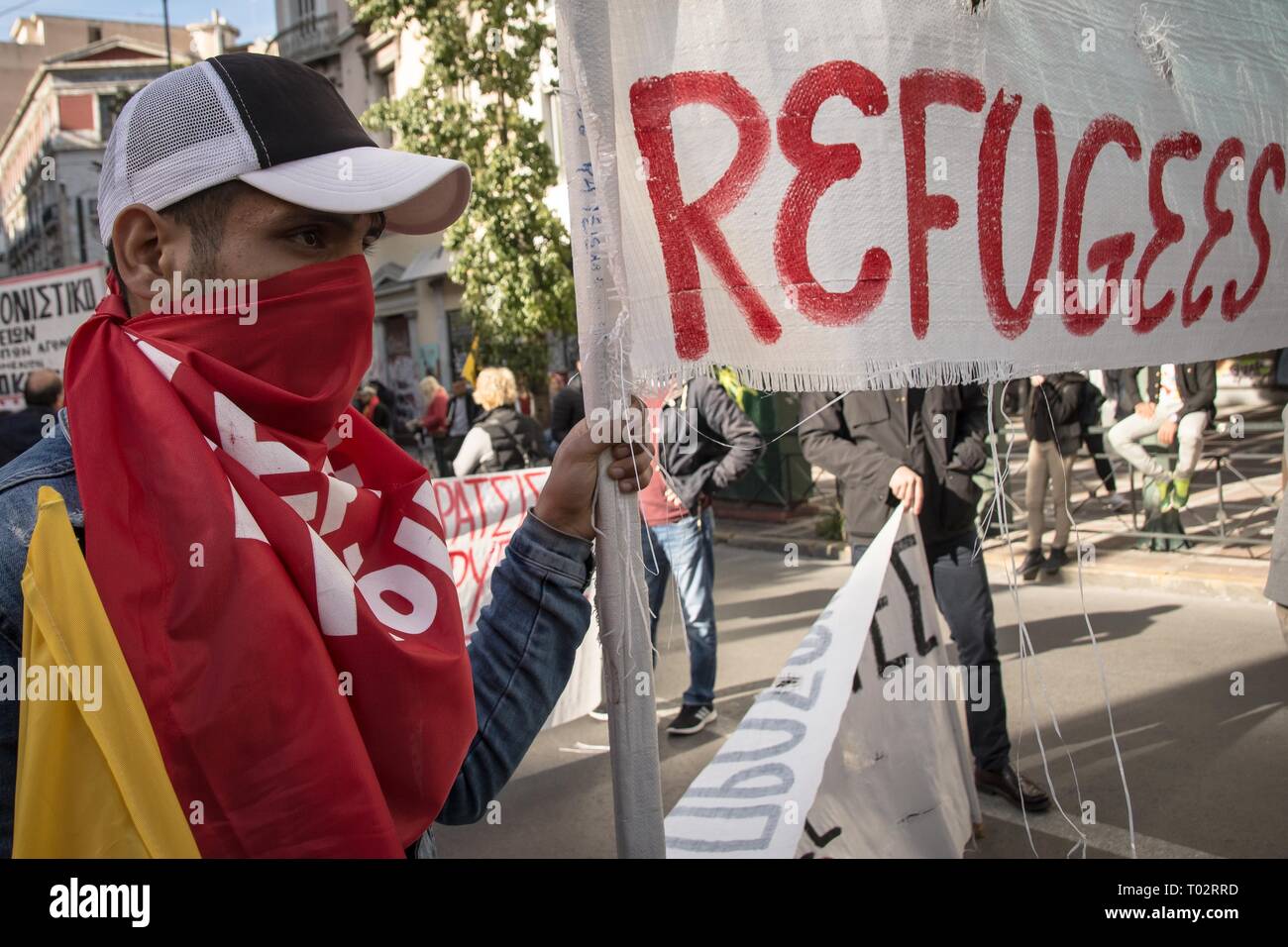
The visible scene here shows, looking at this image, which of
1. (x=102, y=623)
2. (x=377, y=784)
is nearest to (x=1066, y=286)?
(x=377, y=784)

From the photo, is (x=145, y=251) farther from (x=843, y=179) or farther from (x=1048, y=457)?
(x=1048, y=457)

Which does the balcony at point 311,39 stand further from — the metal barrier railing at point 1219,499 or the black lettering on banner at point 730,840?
the black lettering on banner at point 730,840

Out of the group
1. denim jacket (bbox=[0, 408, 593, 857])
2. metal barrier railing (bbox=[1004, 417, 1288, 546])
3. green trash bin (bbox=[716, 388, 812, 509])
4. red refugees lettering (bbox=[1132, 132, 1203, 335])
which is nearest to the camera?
denim jacket (bbox=[0, 408, 593, 857])

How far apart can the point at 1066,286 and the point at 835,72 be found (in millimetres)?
636

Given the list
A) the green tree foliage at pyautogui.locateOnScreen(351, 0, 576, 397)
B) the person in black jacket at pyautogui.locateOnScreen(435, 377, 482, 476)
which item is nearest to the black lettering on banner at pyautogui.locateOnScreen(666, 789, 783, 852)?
the person in black jacket at pyautogui.locateOnScreen(435, 377, 482, 476)

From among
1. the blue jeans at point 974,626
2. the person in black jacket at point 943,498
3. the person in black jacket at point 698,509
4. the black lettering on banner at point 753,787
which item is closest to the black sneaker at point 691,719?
the person in black jacket at point 698,509

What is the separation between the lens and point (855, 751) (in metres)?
2.69

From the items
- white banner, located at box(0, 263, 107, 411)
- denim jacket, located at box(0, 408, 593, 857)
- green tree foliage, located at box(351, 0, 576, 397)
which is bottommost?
denim jacket, located at box(0, 408, 593, 857)

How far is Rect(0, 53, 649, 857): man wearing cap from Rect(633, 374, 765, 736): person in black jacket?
379cm

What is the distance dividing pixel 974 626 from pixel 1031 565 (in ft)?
14.7

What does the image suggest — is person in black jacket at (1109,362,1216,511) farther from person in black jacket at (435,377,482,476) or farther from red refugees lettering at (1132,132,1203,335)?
person in black jacket at (435,377,482,476)

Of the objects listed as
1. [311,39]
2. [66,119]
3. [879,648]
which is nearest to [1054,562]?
[879,648]

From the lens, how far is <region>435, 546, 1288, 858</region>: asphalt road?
13.2ft

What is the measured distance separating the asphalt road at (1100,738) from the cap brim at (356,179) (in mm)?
2231
